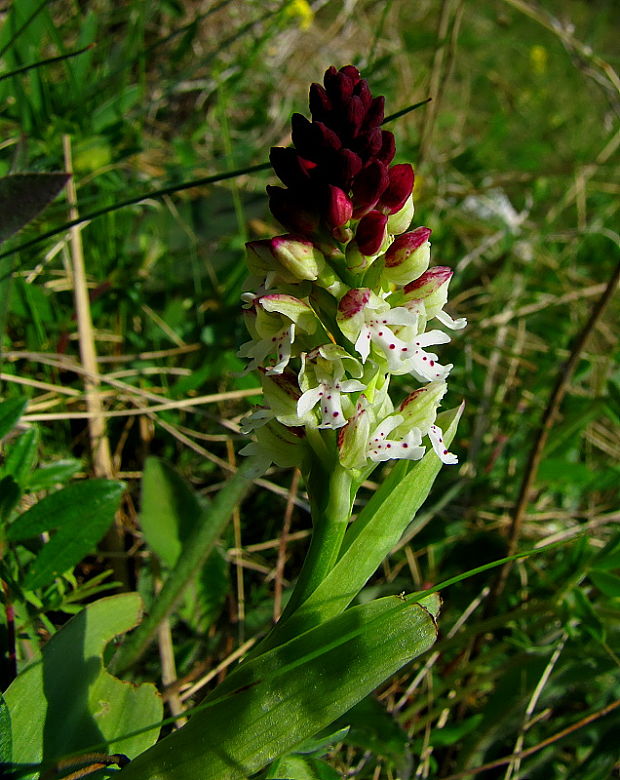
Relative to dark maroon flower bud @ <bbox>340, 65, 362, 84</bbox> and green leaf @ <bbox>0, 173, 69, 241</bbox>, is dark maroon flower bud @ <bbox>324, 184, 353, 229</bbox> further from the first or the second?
green leaf @ <bbox>0, 173, 69, 241</bbox>

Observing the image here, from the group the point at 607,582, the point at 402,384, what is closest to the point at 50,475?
the point at 402,384

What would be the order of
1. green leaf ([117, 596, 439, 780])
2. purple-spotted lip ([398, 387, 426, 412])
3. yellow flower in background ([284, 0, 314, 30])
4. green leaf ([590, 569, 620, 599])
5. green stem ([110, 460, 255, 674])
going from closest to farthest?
1. green leaf ([117, 596, 439, 780])
2. purple-spotted lip ([398, 387, 426, 412])
3. green stem ([110, 460, 255, 674])
4. green leaf ([590, 569, 620, 599])
5. yellow flower in background ([284, 0, 314, 30])

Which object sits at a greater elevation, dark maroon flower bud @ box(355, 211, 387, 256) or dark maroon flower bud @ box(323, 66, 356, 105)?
dark maroon flower bud @ box(323, 66, 356, 105)

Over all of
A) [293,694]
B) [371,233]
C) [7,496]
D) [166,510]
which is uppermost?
[371,233]

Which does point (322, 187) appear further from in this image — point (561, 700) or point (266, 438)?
point (561, 700)

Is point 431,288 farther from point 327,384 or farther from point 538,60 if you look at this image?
point 538,60

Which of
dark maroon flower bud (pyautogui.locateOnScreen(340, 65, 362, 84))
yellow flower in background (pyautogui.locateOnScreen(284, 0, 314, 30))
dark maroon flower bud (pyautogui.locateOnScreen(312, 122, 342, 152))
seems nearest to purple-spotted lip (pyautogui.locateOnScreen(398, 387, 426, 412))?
dark maroon flower bud (pyautogui.locateOnScreen(312, 122, 342, 152))
